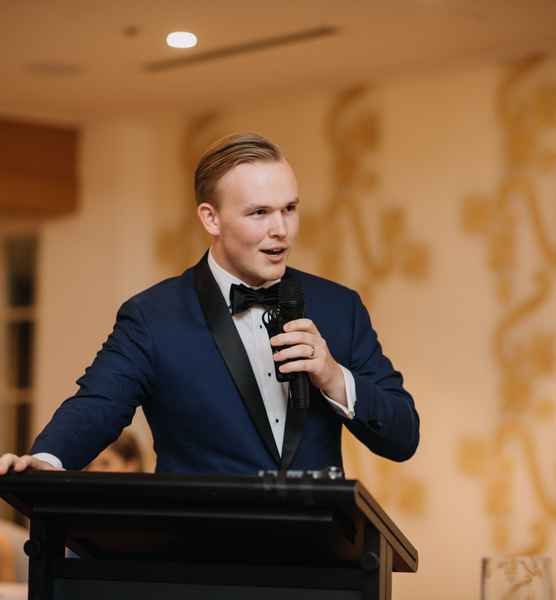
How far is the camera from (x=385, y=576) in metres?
1.51

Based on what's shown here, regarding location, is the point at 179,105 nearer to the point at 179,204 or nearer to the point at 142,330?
the point at 179,204

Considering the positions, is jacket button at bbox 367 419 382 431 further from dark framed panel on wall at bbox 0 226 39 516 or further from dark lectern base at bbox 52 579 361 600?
dark framed panel on wall at bbox 0 226 39 516

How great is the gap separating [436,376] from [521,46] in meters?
1.38

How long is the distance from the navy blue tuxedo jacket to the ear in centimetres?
10

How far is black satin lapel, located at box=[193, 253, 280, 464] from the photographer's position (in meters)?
1.84

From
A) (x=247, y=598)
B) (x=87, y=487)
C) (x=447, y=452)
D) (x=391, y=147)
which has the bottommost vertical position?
(x=247, y=598)

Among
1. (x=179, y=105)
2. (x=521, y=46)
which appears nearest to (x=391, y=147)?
(x=521, y=46)

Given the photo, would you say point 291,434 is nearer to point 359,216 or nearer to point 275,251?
point 275,251

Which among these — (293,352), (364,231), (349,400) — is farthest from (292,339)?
(364,231)

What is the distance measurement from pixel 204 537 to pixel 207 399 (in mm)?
364

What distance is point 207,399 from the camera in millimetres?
1867

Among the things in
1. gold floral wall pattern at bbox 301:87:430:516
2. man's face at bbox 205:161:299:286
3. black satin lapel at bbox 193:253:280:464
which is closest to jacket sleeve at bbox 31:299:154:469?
black satin lapel at bbox 193:253:280:464

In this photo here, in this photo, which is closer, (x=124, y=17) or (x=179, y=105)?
(x=124, y=17)

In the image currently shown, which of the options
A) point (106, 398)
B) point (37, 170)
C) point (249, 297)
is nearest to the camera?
point (106, 398)
